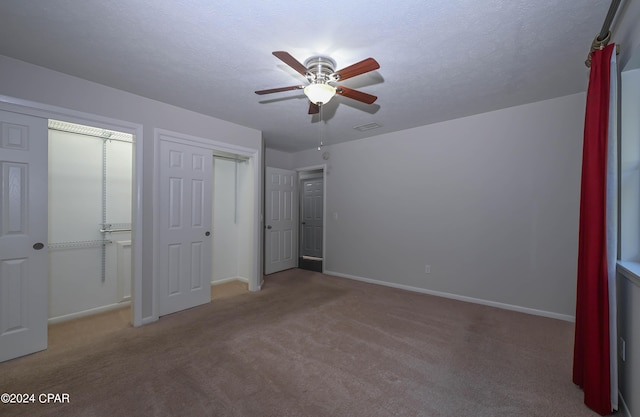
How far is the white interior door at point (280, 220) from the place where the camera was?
5.25 m

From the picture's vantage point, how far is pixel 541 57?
7.20 ft

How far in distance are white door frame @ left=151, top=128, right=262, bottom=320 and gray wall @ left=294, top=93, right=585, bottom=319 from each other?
1.75 m

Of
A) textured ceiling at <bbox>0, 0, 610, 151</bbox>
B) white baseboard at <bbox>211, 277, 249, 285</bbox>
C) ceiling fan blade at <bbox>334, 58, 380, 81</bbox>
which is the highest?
textured ceiling at <bbox>0, 0, 610, 151</bbox>

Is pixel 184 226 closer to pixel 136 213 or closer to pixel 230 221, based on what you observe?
pixel 136 213

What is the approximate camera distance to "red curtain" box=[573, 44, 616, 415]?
5.45ft

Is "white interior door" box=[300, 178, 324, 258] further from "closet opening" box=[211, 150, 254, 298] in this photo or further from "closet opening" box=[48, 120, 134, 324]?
"closet opening" box=[48, 120, 134, 324]

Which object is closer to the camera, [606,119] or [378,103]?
[606,119]

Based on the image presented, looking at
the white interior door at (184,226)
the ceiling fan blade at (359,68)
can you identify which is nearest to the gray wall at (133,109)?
the white interior door at (184,226)

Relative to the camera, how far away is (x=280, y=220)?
5.48m

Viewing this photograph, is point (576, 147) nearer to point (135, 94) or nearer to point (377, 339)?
point (377, 339)

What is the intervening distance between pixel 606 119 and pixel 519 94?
4.81 ft

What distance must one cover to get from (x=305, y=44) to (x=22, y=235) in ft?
9.91

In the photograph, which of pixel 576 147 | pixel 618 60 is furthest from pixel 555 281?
pixel 618 60

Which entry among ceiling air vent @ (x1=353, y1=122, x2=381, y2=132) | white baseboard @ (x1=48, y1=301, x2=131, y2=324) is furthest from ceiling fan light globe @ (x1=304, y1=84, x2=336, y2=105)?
white baseboard @ (x1=48, y1=301, x2=131, y2=324)
